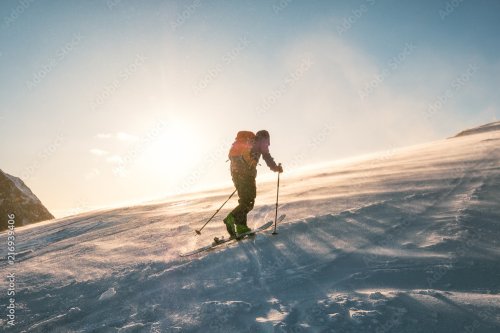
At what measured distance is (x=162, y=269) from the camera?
5.07 metres

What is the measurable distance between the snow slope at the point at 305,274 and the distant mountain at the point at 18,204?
541 inches

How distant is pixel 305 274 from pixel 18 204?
818 inches

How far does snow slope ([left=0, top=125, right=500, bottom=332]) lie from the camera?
3.29m

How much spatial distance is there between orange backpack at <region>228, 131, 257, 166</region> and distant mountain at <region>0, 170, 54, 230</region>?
56.6 feet

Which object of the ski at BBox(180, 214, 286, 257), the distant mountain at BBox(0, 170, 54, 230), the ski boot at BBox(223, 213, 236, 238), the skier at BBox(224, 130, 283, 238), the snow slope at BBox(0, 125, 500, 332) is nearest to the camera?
the snow slope at BBox(0, 125, 500, 332)

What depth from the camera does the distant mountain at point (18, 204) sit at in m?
18.9

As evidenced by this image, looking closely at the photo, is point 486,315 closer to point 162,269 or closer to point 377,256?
point 377,256

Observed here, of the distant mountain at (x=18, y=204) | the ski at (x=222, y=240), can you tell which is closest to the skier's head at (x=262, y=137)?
the ski at (x=222, y=240)

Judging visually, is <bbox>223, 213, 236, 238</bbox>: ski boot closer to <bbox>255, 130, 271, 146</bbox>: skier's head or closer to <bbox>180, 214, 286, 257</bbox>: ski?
<bbox>180, 214, 286, 257</bbox>: ski

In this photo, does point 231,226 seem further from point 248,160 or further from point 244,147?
point 244,147

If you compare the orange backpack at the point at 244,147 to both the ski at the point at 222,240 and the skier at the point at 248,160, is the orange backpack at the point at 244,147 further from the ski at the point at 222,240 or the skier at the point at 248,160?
the ski at the point at 222,240

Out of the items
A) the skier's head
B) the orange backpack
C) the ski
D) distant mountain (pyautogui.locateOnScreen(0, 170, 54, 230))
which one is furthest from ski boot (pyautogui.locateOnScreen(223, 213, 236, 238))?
distant mountain (pyautogui.locateOnScreen(0, 170, 54, 230))

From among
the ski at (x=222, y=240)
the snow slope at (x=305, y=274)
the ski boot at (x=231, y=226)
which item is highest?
the ski boot at (x=231, y=226)

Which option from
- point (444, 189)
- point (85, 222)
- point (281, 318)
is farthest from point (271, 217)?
point (85, 222)
